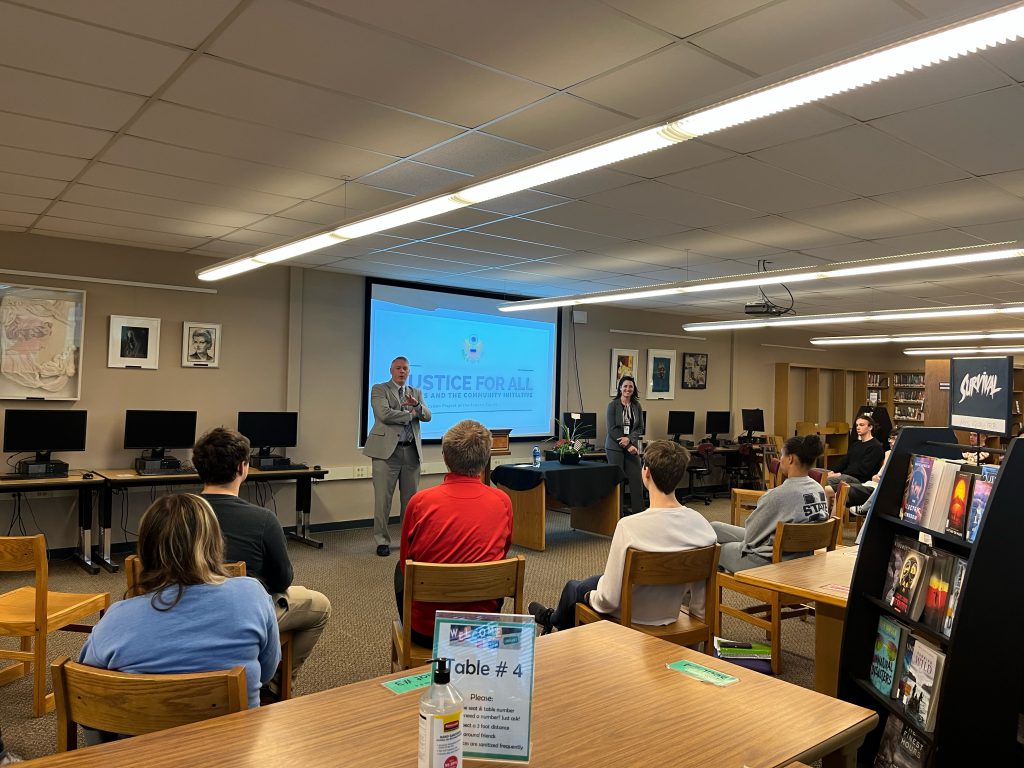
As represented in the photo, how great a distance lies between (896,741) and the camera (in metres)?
2.48

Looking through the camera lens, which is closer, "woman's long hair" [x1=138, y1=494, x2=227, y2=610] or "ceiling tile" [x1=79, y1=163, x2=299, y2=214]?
"woman's long hair" [x1=138, y1=494, x2=227, y2=610]

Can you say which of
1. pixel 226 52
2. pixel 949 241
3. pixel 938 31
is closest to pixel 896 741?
pixel 938 31

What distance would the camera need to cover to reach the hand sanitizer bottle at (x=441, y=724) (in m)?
1.18

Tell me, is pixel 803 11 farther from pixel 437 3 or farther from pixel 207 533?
pixel 207 533

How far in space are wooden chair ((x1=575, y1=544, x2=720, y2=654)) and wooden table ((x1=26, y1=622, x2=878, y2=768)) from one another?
0.96 m

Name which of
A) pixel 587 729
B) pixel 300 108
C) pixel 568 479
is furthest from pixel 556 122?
pixel 568 479

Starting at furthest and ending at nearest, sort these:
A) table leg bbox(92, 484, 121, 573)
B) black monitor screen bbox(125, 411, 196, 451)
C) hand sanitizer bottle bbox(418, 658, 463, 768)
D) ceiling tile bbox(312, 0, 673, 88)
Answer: black monitor screen bbox(125, 411, 196, 451)
table leg bbox(92, 484, 121, 573)
ceiling tile bbox(312, 0, 673, 88)
hand sanitizer bottle bbox(418, 658, 463, 768)

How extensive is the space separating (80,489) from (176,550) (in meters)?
5.09

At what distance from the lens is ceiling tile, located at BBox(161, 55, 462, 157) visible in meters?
3.09

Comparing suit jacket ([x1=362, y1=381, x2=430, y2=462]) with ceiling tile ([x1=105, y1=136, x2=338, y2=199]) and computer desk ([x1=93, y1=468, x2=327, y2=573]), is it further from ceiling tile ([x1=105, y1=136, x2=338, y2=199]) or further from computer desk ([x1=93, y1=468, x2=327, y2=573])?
ceiling tile ([x1=105, y1=136, x2=338, y2=199])

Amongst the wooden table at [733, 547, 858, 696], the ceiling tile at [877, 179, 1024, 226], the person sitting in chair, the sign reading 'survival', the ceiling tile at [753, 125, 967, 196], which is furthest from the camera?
the ceiling tile at [877, 179, 1024, 226]

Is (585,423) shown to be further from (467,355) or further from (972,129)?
(972,129)

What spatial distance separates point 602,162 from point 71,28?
2.14m

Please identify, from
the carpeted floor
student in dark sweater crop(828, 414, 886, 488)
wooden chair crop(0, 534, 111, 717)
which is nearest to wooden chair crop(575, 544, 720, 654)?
the carpeted floor
